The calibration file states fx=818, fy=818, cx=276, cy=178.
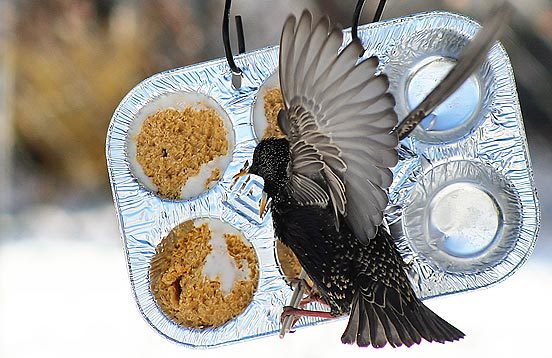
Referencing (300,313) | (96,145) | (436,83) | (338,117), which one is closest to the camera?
(338,117)

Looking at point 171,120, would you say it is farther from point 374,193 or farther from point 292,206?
point 374,193

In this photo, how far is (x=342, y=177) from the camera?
1.01 meters

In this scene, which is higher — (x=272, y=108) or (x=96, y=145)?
(x=272, y=108)

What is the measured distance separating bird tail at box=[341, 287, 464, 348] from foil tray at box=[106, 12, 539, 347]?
7.3 inches

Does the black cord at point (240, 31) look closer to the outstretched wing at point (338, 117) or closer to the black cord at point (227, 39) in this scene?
the black cord at point (227, 39)

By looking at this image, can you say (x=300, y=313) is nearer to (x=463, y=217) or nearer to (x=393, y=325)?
(x=393, y=325)

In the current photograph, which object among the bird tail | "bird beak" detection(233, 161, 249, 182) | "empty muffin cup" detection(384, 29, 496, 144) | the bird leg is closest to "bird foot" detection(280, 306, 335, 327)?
the bird leg

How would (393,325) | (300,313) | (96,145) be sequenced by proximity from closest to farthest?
(393,325) < (300,313) < (96,145)

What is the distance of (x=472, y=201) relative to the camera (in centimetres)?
134

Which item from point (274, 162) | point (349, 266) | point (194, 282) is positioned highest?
point (274, 162)

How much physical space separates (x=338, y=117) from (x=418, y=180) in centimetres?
39

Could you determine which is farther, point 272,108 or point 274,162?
point 272,108

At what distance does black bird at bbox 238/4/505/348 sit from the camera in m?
0.95

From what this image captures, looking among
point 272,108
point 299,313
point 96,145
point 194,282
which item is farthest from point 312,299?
point 96,145
